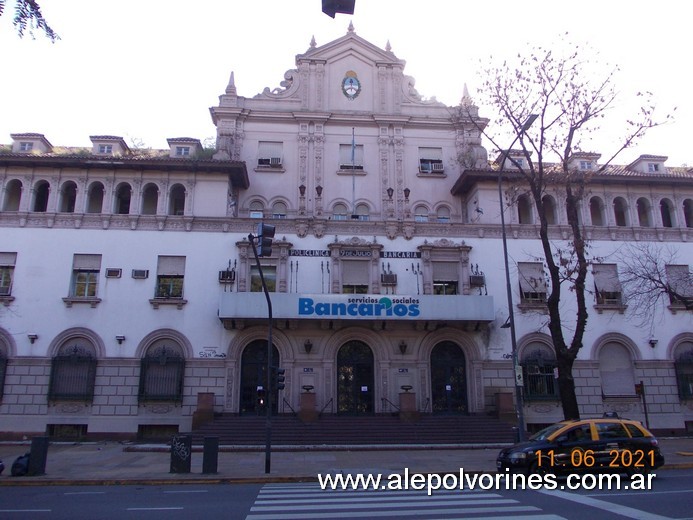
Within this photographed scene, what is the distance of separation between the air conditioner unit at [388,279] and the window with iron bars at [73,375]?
1492cm

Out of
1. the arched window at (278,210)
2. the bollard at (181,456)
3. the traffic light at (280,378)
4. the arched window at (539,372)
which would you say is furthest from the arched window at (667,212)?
the bollard at (181,456)

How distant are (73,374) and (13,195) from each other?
1078cm

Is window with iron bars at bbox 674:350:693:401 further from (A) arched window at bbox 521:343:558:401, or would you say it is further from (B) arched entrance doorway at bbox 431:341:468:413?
(B) arched entrance doorway at bbox 431:341:468:413

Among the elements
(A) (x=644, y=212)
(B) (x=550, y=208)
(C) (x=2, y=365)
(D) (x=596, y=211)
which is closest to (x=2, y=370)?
(C) (x=2, y=365)

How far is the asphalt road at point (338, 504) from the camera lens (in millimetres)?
9938

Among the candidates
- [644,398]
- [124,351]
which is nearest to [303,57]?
[124,351]

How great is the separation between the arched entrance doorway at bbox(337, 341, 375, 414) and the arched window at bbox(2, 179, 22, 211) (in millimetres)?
19408

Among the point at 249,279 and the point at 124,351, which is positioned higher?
the point at 249,279

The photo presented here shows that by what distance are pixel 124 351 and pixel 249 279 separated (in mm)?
7066

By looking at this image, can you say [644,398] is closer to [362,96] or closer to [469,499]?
[469,499]

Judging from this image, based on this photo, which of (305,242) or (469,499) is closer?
(469,499)

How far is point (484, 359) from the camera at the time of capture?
91.5 feet

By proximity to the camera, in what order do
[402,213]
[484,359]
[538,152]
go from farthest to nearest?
[402,213], [484,359], [538,152]

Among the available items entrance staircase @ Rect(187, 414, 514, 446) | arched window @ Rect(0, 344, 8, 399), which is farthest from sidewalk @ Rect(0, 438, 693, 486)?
arched window @ Rect(0, 344, 8, 399)
